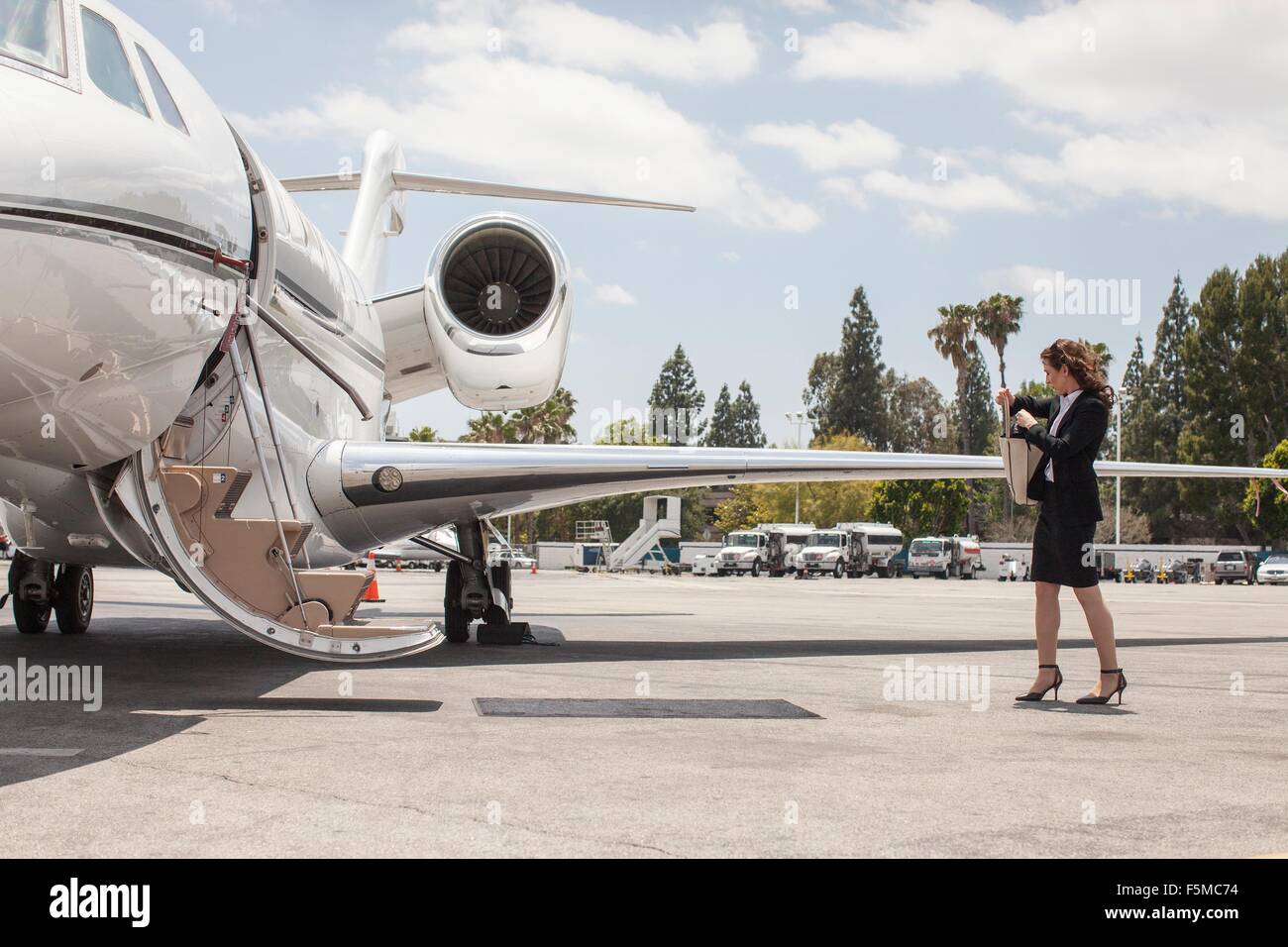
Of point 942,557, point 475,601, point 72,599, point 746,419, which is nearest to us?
point 72,599

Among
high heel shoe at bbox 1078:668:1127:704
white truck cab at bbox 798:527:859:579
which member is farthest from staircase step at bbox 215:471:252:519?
white truck cab at bbox 798:527:859:579

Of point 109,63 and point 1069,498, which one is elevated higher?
point 109,63

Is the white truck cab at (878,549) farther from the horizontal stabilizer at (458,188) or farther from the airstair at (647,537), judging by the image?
the horizontal stabilizer at (458,188)

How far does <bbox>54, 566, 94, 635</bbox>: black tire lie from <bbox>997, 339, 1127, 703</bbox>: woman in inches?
349

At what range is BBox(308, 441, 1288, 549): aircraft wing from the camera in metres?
9.98

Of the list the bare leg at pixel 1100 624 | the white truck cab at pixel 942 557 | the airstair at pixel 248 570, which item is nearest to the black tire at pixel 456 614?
the airstair at pixel 248 570

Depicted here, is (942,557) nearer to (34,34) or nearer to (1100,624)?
(1100,624)

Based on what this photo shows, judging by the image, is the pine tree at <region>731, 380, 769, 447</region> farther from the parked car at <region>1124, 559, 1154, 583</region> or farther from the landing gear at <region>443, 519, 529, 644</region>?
the landing gear at <region>443, 519, 529, 644</region>

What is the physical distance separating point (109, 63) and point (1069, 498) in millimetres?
A: 5660

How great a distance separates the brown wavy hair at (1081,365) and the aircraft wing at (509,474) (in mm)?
2749

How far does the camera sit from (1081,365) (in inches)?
299

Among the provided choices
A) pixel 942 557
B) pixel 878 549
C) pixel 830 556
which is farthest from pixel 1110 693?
pixel 878 549
